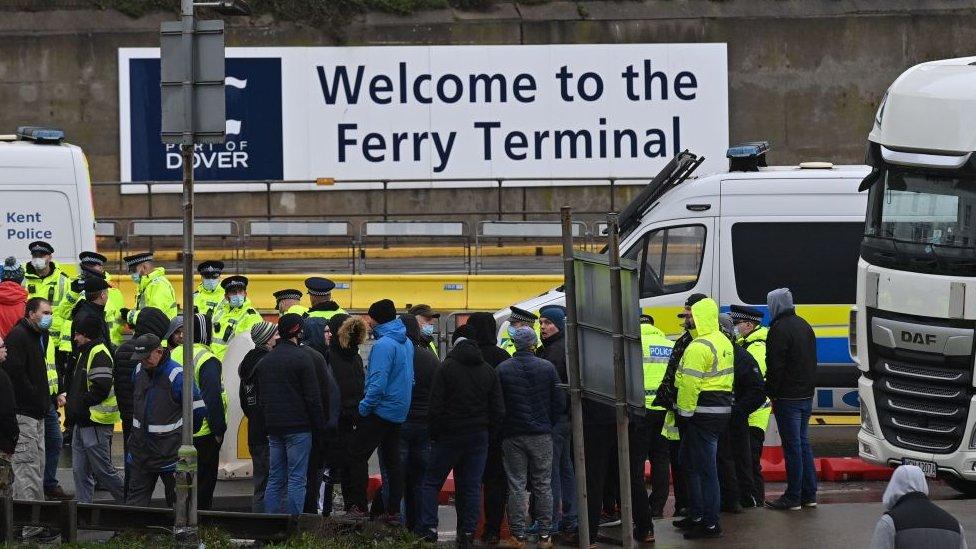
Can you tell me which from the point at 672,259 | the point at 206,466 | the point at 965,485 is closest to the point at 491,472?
the point at 206,466

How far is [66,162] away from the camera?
696 inches

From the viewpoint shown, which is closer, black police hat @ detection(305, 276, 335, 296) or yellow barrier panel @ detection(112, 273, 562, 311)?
black police hat @ detection(305, 276, 335, 296)

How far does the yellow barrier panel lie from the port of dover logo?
596 cm

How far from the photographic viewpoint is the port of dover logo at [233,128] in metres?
27.2

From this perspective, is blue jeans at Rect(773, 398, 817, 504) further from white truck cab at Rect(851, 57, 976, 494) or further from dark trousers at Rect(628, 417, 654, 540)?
dark trousers at Rect(628, 417, 654, 540)

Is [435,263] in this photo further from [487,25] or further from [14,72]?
[14,72]

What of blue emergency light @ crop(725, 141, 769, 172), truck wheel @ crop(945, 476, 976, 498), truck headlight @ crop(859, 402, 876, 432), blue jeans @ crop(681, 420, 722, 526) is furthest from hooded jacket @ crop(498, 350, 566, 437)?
blue emergency light @ crop(725, 141, 769, 172)

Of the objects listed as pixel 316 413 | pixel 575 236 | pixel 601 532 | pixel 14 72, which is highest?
pixel 14 72

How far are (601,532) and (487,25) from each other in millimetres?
17222

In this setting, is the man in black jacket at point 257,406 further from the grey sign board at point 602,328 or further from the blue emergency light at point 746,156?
the blue emergency light at point 746,156

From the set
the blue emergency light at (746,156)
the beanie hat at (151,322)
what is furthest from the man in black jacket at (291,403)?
the blue emergency light at (746,156)

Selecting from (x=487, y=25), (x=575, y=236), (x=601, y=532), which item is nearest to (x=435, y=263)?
(x=575, y=236)

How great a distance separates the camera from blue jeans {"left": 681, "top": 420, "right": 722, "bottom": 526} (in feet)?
37.8

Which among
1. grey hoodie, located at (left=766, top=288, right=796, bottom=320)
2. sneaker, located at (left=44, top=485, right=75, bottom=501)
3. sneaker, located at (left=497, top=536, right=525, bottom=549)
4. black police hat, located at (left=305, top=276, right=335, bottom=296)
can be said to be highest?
black police hat, located at (left=305, top=276, right=335, bottom=296)
